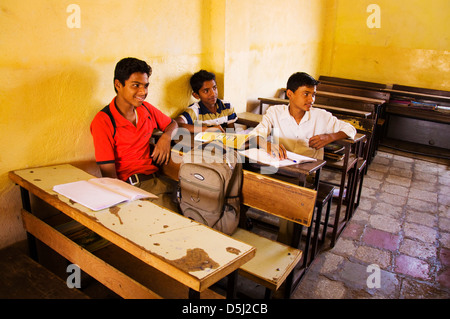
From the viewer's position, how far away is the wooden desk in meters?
1.28

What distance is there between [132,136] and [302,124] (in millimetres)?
1402

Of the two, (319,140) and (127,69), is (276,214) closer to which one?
(319,140)

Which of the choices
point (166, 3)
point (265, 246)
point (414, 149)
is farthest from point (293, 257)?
point (414, 149)

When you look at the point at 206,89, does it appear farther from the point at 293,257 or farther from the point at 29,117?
the point at 293,257

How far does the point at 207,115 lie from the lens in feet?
10.9

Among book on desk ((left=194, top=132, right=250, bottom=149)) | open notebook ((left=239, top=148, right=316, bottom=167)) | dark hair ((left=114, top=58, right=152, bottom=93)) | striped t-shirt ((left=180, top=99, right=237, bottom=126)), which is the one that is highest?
dark hair ((left=114, top=58, right=152, bottom=93))

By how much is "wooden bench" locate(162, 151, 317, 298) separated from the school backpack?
0.09m

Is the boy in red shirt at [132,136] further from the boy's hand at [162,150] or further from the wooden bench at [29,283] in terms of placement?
the wooden bench at [29,283]

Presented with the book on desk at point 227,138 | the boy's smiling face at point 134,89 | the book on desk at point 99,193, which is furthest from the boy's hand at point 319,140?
the book on desk at point 99,193

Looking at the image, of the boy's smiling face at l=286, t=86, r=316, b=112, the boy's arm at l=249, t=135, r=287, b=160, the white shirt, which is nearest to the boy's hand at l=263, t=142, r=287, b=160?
the boy's arm at l=249, t=135, r=287, b=160

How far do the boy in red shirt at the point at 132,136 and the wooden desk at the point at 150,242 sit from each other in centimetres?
36

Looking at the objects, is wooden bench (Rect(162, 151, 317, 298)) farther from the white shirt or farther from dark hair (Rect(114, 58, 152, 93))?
dark hair (Rect(114, 58, 152, 93))

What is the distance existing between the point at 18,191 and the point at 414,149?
5.74 meters

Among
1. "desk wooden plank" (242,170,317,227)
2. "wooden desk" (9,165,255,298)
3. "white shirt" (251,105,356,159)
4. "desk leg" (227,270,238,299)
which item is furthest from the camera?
"white shirt" (251,105,356,159)
